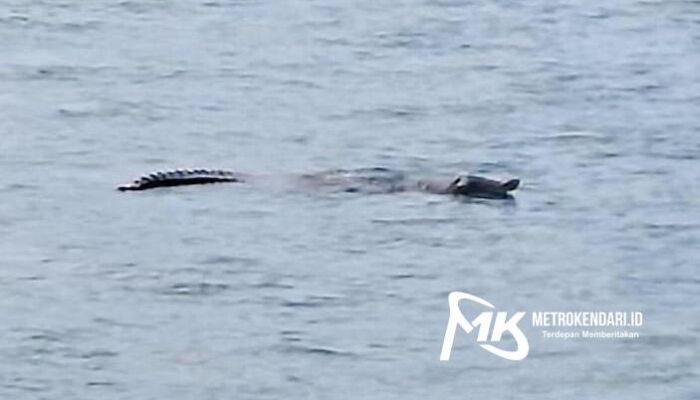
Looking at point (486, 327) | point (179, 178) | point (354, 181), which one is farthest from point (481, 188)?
point (486, 327)

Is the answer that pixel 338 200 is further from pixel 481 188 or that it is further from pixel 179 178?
pixel 179 178

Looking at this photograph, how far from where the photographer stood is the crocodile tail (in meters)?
13.4

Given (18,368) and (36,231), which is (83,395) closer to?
(18,368)

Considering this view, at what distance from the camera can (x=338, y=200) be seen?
13227 mm

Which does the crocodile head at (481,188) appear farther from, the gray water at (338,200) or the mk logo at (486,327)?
the mk logo at (486,327)

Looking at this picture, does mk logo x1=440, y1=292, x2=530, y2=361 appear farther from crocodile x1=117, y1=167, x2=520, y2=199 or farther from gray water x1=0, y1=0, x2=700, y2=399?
crocodile x1=117, y1=167, x2=520, y2=199

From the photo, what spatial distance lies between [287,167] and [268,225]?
1.16m

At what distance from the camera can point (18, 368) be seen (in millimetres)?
10711

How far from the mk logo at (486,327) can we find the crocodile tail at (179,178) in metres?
2.21

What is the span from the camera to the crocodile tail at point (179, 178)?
13438 millimetres

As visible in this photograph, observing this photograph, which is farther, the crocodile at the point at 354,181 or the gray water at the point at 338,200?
the crocodile at the point at 354,181

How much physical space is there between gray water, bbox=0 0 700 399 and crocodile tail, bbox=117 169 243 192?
0.07 m

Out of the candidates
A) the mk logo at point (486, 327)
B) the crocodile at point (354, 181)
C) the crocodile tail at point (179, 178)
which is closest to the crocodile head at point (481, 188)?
the crocodile at point (354, 181)

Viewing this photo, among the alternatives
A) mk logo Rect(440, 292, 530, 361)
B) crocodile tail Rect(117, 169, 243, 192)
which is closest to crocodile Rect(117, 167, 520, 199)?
crocodile tail Rect(117, 169, 243, 192)
